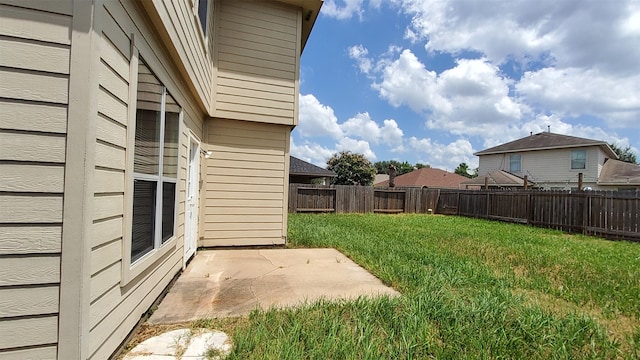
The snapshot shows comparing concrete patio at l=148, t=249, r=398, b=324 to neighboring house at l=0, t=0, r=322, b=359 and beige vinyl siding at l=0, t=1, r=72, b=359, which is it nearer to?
neighboring house at l=0, t=0, r=322, b=359

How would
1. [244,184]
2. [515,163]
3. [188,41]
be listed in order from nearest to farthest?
1. [188,41]
2. [244,184]
3. [515,163]

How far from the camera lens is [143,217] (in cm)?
251

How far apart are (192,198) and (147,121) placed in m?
2.27

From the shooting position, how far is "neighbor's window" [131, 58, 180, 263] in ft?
7.74

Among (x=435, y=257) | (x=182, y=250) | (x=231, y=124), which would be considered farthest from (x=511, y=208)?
(x=182, y=250)

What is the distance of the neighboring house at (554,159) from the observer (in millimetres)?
18031

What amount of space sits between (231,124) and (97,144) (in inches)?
153

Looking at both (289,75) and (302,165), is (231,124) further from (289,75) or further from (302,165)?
(302,165)

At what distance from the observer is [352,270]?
427 centimetres

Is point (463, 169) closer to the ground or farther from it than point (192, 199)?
farther from it

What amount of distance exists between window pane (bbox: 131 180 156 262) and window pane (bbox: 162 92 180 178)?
15.6 inches

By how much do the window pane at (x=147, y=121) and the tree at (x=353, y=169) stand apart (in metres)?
29.6

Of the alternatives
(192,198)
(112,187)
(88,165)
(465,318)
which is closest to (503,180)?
(465,318)

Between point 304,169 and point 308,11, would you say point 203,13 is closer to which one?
point 308,11
